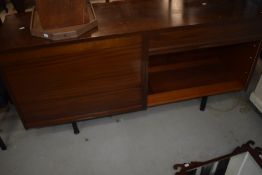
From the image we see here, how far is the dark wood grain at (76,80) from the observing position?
3.55 ft

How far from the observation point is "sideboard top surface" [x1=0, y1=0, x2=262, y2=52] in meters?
1.08

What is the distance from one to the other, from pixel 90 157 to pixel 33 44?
69 centimetres

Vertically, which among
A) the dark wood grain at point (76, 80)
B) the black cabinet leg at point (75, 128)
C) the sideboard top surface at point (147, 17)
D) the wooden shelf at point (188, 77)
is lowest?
the black cabinet leg at point (75, 128)

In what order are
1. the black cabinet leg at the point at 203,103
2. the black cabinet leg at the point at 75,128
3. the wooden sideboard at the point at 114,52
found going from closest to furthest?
the wooden sideboard at the point at 114,52 → the black cabinet leg at the point at 75,128 → the black cabinet leg at the point at 203,103

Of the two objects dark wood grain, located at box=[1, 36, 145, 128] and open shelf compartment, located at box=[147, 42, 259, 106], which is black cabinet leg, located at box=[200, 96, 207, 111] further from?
dark wood grain, located at box=[1, 36, 145, 128]

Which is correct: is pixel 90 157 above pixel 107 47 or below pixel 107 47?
below

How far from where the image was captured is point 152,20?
119 centimetres

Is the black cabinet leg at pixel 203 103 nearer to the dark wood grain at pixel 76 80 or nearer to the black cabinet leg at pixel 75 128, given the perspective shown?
the dark wood grain at pixel 76 80

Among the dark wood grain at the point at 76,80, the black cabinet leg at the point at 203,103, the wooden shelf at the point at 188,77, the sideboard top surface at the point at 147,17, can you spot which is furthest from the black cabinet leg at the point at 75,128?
the black cabinet leg at the point at 203,103

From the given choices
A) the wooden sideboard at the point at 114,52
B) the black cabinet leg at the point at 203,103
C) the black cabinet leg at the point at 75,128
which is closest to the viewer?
the wooden sideboard at the point at 114,52

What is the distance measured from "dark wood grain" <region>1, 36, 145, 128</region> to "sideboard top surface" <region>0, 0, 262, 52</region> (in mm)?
56

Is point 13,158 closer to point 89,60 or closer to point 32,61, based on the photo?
point 32,61

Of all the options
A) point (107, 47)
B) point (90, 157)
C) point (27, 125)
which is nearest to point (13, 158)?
point (27, 125)

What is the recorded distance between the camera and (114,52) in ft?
3.72
